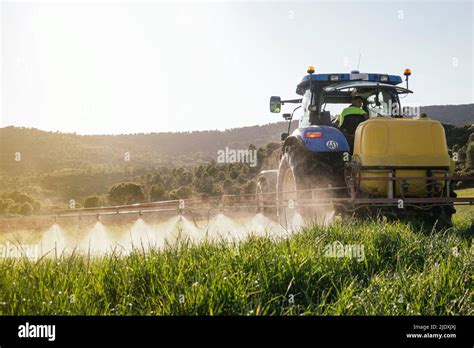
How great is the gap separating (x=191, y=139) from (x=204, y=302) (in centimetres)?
2391

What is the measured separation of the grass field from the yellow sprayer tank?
1.63 m

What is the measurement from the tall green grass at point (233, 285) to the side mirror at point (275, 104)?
8.79ft

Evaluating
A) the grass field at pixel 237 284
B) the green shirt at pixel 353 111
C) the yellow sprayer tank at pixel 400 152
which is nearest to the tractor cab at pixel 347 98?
the green shirt at pixel 353 111

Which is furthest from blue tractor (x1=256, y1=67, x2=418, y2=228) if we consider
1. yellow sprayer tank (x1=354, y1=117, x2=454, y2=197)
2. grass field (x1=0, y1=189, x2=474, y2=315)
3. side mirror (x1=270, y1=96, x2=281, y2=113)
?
grass field (x1=0, y1=189, x2=474, y2=315)

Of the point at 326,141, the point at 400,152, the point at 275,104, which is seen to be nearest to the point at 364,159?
the point at 400,152

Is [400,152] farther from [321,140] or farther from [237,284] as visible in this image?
[237,284]

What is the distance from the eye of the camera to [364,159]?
5238 millimetres

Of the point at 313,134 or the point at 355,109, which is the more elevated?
the point at 355,109

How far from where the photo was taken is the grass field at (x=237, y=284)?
2.58 metres

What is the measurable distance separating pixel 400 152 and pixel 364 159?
42 cm

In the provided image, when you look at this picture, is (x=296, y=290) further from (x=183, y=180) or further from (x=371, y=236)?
(x=183, y=180)

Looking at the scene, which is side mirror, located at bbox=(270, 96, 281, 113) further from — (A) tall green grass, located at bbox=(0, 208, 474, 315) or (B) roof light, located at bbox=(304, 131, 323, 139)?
(A) tall green grass, located at bbox=(0, 208, 474, 315)

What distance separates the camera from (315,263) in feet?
10.8
